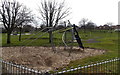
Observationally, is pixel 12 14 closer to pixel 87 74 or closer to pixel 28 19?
pixel 28 19

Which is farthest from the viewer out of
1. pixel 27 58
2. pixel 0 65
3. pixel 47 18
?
pixel 47 18

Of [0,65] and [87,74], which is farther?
[0,65]

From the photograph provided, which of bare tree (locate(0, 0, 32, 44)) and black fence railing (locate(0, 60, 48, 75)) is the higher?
bare tree (locate(0, 0, 32, 44))

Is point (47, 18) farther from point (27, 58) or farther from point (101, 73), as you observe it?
point (101, 73)

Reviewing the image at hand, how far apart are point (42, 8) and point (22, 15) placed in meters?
3.52

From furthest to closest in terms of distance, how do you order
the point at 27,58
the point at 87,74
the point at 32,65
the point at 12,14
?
1. the point at 12,14
2. the point at 27,58
3. the point at 32,65
4. the point at 87,74

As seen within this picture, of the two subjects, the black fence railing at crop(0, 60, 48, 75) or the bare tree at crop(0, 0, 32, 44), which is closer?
the black fence railing at crop(0, 60, 48, 75)

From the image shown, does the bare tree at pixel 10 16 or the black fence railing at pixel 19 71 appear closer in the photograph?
the black fence railing at pixel 19 71

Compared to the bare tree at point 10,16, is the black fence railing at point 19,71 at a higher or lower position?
lower

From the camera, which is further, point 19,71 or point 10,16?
point 10,16

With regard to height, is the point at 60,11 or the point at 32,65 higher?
the point at 60,11

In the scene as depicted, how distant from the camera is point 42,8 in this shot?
20.0 meters

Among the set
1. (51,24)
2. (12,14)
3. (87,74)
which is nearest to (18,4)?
(12,14)

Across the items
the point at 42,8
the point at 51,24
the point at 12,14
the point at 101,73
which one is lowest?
the point at 101,73
